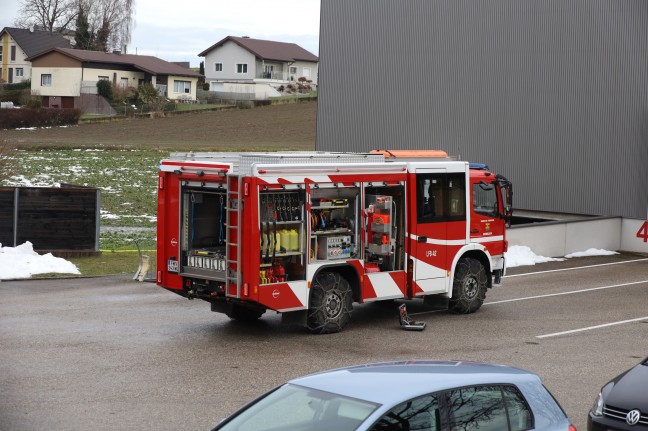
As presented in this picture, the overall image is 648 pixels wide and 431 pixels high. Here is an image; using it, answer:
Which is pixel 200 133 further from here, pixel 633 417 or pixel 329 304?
pixel 633 417

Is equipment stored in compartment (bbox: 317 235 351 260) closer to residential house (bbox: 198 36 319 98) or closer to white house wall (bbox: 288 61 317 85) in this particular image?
residential house (bbox: 198 36 319 98)

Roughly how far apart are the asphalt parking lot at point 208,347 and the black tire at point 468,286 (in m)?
0.23

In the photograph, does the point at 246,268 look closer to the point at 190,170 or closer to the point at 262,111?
the point at 190,170

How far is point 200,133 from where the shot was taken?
256 feet

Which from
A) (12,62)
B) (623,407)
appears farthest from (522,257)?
(12,62)

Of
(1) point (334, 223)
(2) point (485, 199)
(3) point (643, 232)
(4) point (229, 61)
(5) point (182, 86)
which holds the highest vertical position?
(4) point (229, 61)

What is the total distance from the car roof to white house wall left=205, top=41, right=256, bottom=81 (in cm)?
11405

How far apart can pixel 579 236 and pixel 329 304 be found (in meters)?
15.2

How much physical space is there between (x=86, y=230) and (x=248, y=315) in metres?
9.68

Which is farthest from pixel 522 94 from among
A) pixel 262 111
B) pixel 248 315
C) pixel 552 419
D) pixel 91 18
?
pixel 91 18

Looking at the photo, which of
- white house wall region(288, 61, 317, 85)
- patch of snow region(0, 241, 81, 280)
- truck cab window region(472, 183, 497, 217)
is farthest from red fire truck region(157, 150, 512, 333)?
white house wall region(288, 61, 317, 85)

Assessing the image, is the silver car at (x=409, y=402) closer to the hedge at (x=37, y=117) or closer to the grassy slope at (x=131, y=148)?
the grassy slope at (x=131, y=148)

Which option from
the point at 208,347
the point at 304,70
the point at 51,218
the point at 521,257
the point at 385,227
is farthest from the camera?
the point at 304,70

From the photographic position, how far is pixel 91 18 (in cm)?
13250
